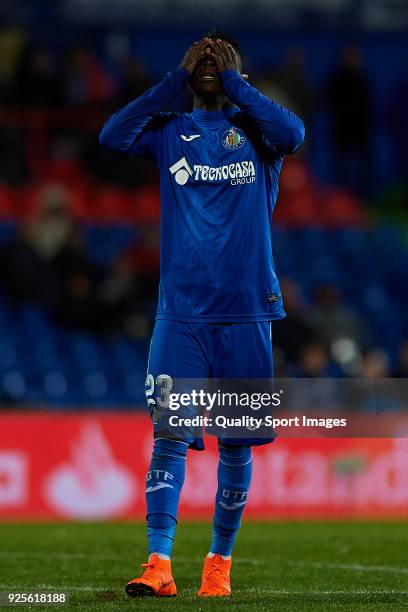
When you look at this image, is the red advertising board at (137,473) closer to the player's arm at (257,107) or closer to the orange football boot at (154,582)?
the orange football boot at (154,582)

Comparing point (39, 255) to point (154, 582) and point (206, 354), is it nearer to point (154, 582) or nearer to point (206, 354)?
point (206, 354)

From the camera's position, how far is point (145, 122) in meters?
6.05

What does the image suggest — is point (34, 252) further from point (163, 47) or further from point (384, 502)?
point (163, 47)

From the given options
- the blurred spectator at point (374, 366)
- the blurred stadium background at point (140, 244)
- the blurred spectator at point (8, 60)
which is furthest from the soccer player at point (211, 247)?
the blurred spectator at point (8, 60)

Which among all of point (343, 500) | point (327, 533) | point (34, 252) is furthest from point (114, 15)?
point (327, 533)

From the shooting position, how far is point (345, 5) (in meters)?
19.4

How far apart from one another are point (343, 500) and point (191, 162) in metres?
7.09

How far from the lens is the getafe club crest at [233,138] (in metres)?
5.96

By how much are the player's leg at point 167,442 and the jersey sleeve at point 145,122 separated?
79cm

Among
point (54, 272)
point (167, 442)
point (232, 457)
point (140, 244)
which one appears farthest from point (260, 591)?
point (140, 244)

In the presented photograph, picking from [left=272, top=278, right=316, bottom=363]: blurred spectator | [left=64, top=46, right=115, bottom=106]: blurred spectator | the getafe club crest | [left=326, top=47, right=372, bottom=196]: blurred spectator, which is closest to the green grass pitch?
the getafe club crest

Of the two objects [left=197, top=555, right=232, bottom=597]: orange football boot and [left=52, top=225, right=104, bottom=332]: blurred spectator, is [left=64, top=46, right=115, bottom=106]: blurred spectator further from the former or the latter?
[left=197, top=555, right=232, bottom=597]: orange football boot

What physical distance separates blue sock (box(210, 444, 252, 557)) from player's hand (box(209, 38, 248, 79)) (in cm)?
157

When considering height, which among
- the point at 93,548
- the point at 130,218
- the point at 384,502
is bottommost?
the point at 93,548
